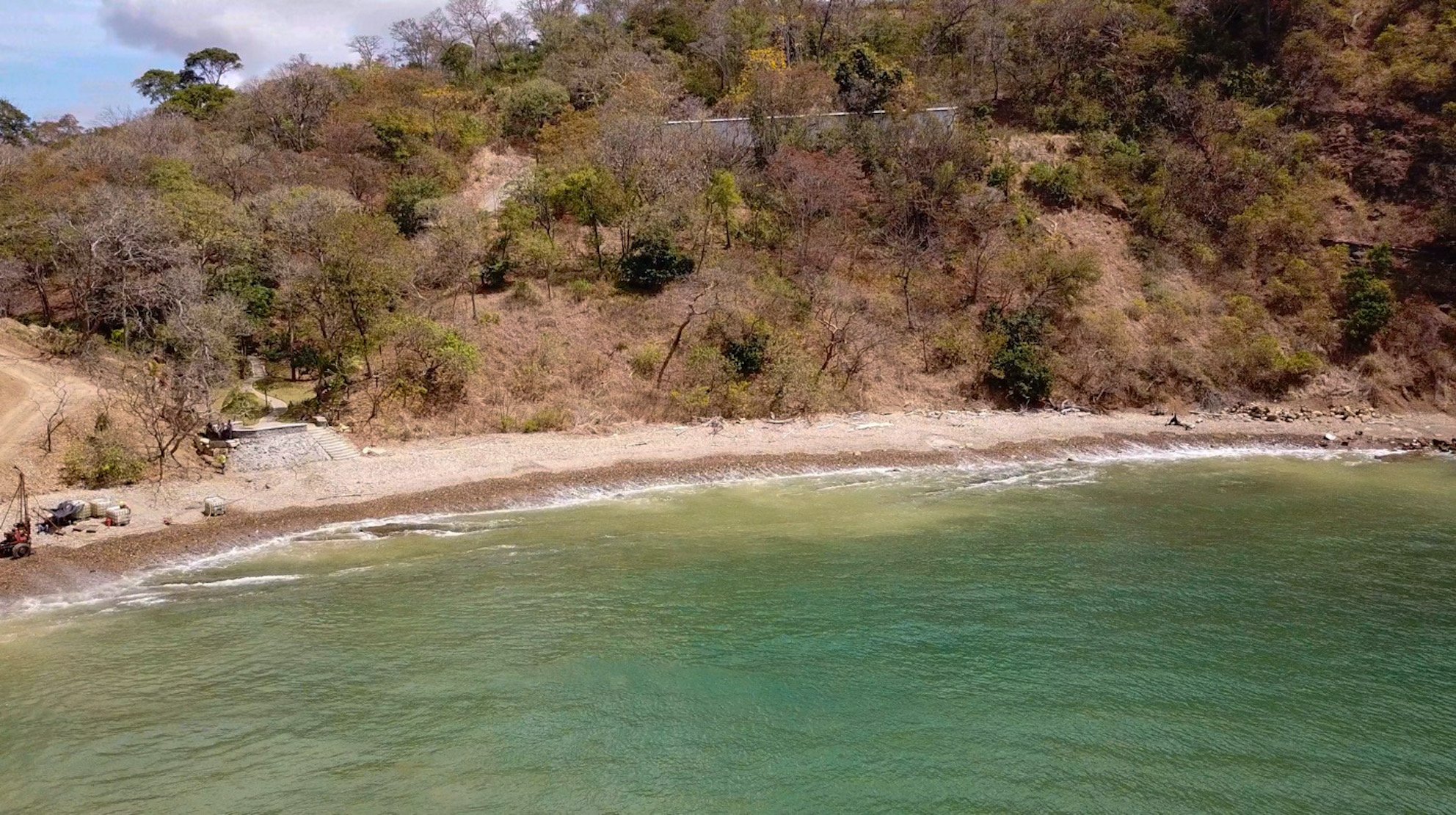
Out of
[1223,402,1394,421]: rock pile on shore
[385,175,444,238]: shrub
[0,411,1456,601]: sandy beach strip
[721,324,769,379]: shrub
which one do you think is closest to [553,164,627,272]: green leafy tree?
[385,175,444,238]: shrub

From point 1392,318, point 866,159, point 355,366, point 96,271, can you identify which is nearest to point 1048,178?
point 866,159

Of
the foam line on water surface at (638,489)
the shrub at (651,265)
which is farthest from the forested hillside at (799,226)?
the foam line on water surface at (638,489)

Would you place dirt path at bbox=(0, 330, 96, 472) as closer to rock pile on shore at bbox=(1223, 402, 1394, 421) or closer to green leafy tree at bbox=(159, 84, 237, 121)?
green leafy tree at bbox=(159, 84, 237, 121)

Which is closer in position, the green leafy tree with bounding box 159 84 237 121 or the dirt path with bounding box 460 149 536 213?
the dirt path with bounding box 460 149 536 213

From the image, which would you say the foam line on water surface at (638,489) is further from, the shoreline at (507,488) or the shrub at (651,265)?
the shrub at (651,265)

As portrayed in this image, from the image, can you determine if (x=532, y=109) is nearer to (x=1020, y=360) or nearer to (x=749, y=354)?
(x=749, y=354)

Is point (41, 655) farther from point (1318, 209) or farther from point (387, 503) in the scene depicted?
point (1318, 209)

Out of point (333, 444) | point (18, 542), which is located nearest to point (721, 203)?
point (333, 444)
